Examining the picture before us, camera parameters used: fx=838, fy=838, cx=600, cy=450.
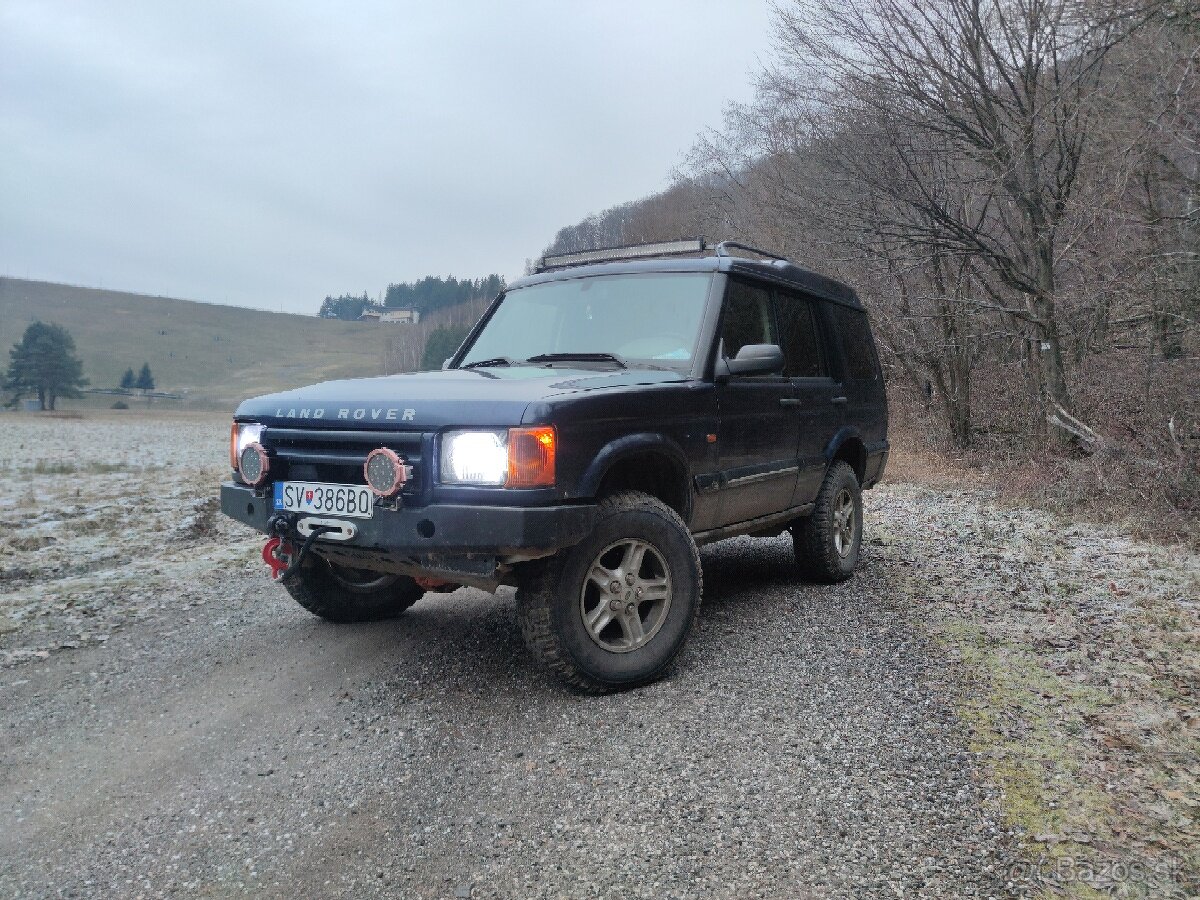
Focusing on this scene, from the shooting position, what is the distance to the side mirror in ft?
13.4

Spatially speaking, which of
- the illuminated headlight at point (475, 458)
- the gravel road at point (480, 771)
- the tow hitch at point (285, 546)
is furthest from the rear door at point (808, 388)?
the tow hitch at point (285, 546)

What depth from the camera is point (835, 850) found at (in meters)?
2.47

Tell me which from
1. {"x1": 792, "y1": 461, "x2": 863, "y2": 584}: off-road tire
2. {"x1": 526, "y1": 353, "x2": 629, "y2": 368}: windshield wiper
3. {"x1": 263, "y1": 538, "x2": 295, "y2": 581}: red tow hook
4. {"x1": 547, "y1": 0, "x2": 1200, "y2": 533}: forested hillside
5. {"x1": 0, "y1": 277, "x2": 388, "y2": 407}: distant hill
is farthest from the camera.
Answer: {"x1": 0, "y1": 277, "x2": 388, "y2": 407}: distant hill

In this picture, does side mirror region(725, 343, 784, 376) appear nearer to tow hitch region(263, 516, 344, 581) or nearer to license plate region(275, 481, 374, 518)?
license plate region(275, 481, 374, 518)

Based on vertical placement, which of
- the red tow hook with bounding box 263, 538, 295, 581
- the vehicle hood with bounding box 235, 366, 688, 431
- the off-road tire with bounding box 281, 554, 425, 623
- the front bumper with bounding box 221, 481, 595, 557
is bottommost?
the off-road tire with bounding box 281, 554, 425, 623

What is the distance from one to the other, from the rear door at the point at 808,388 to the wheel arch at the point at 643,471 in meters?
1.24

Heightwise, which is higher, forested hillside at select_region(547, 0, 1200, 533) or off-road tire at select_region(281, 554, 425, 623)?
forested hillside at select_region(547, 0, 1200, 533)

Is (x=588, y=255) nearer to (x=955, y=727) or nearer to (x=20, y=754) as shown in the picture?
(x=955, y=727)

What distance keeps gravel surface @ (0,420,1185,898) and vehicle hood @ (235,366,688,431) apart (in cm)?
123

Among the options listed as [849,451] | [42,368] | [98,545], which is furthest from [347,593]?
[42,368]

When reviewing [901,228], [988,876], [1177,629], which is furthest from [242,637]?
[901,228]

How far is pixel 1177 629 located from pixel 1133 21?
654 centimetres

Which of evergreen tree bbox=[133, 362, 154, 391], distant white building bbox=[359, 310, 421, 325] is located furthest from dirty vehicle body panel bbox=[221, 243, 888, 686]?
distant white building bbox=[359, 310, 421, 325]

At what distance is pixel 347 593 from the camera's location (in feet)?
15.5
